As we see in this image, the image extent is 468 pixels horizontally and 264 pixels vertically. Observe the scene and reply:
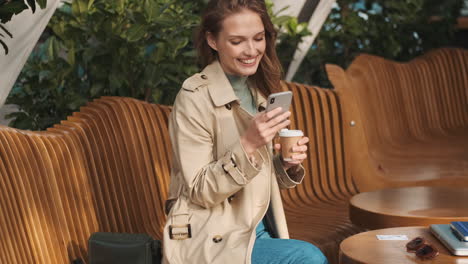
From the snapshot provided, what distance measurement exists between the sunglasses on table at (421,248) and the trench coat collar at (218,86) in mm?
904

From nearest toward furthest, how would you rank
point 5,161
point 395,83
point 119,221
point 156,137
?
point 5,161, point 119,221, point 156,137, point 395,83

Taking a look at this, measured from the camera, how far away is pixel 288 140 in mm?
3006

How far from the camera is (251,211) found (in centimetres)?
306

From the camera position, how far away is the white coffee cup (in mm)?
2977

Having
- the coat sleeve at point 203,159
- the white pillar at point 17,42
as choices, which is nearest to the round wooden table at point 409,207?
the coat sleeve at point 203,159

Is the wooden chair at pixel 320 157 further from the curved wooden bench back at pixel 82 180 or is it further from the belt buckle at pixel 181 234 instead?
the belt buckle at pixel 181 234

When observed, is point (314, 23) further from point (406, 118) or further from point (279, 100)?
point (279, 100)

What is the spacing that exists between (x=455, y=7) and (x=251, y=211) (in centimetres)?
667

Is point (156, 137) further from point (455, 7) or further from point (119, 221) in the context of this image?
point (455, 7)

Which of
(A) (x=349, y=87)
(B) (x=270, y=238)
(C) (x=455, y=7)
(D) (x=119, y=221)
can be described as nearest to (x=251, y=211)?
(B) (x=270, y=238)

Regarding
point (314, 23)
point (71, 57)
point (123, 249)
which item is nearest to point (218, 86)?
point (123, 249)

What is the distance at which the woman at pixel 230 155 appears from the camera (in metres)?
2.91

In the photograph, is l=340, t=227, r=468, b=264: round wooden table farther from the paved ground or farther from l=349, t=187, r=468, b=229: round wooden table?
the paved ground

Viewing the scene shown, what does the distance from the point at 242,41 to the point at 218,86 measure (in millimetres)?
192
